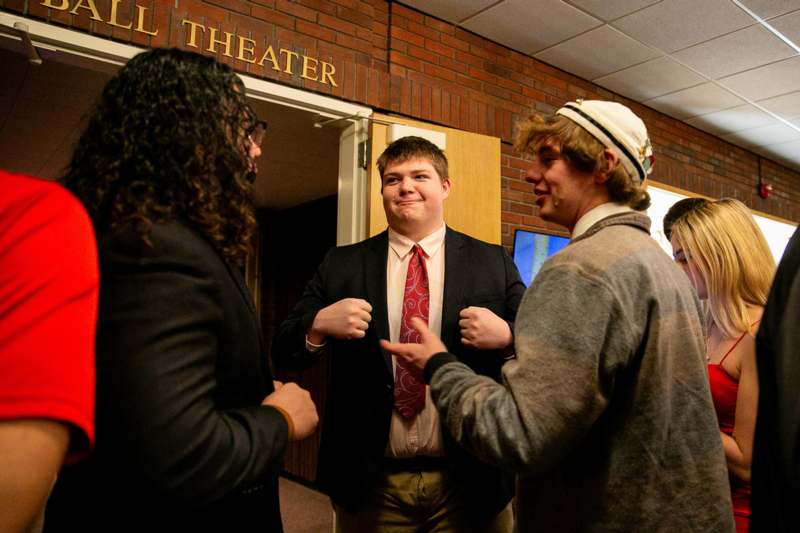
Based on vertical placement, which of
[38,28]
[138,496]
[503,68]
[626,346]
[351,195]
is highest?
[503,68]

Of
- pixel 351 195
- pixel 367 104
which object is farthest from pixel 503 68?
pixel 351 195

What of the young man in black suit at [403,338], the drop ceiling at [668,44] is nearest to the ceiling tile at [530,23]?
the drop ceiling at [668,44]

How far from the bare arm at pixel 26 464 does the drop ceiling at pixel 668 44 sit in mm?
3097

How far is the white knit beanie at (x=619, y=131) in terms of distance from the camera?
1138mm

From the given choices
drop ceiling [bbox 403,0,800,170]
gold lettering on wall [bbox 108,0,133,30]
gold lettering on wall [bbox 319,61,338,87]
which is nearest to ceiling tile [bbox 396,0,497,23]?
drop ceiling [bbox 403,0,800,170]

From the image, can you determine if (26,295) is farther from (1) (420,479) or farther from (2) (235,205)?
(1) (420,479)

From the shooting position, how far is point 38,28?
2.01 metres

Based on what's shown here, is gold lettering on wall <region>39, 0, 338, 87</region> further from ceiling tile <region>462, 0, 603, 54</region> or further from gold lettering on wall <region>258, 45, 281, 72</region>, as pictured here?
ceiling tile <region>462, 0, 603, 54</region>

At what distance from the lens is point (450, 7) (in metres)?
3.23

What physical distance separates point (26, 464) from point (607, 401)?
850 mm

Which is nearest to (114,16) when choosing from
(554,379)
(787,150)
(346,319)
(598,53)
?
(346,319)

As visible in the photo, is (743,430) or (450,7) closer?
(743,430)

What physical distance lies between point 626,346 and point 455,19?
2899 millimetres

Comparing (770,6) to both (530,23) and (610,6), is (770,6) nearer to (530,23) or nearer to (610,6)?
(610,6)
